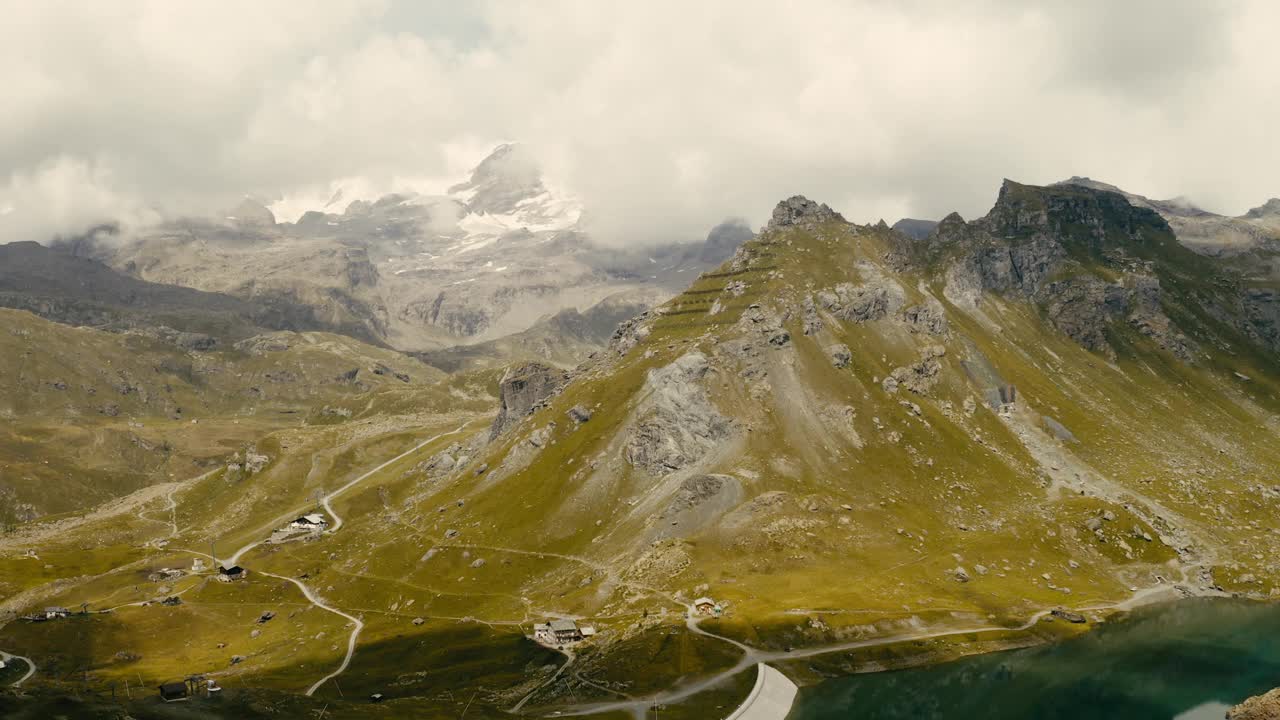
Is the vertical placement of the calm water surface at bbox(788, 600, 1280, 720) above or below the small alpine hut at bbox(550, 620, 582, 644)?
below

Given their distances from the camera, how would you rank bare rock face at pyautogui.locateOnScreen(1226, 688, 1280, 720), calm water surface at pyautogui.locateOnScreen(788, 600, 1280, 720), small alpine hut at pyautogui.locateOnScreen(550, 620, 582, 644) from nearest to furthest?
bare rock face at pyautogui.locateOnScreen(1226, 688, 1280, 720) → calm water surface at pyautogui.locateOnScreen(788, 600, 1280, 720) → small alpine hut at pyautogui.locateOnScreen(550, 620, 582, 644)

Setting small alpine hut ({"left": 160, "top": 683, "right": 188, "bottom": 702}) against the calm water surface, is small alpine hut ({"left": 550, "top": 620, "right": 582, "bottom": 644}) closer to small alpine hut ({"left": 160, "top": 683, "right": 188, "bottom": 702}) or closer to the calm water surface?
the calm water surface

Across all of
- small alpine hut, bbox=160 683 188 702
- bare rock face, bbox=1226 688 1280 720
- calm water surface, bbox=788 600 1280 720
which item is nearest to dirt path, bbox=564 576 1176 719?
calm water surface, bbox=788 600 1280 720

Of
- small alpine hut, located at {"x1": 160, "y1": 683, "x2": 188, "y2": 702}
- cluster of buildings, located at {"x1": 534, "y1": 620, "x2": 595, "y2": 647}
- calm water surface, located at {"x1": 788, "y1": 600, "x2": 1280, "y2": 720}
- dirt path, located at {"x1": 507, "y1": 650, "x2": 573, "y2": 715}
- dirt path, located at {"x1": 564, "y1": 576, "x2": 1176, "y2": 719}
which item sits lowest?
calm water surface, located at {"x1": 788, "y1": 600, "x2": 1280, "y2": 720}

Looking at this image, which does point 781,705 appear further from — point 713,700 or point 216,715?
point 216,715

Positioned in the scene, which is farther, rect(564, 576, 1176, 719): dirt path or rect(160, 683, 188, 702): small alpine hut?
rect(160, 683, 188, 702): small alpine hut

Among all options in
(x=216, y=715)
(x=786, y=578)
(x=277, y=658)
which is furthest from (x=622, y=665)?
(x=277, y=658)

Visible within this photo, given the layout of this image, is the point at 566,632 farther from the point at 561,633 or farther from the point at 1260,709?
the point at 1260,709
